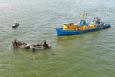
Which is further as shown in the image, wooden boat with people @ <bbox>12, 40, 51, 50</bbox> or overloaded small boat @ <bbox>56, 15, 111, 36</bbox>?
overloaded small boat @ <bbox>56, 15, 111, 36</bbox>

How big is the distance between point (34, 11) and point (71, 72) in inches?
1577

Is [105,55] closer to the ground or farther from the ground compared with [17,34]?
closer to the ground

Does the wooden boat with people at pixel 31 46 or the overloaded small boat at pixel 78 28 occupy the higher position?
the overloaded small boat at pixel 78 28

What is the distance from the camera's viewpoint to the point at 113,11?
6844cm

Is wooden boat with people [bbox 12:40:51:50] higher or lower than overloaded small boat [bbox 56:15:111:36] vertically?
lower

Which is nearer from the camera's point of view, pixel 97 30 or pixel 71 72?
pixel 71 72

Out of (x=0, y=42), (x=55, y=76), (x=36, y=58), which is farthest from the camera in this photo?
(x=0, y=42)

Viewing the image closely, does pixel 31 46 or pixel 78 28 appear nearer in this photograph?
pixel 31 46

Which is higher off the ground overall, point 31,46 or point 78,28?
point 78,28

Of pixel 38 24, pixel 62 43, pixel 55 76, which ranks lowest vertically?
pixel 55 76

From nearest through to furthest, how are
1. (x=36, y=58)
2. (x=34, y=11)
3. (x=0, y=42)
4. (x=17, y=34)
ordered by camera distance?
(x=36, y=58), (x=0, y=42), (x=17, y=34), (x=34, y=11)

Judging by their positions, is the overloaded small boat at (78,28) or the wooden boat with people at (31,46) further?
the overloaded small boat at (78,28)

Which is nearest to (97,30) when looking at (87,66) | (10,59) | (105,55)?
(105,55)

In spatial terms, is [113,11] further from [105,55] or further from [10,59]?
[10,59]
